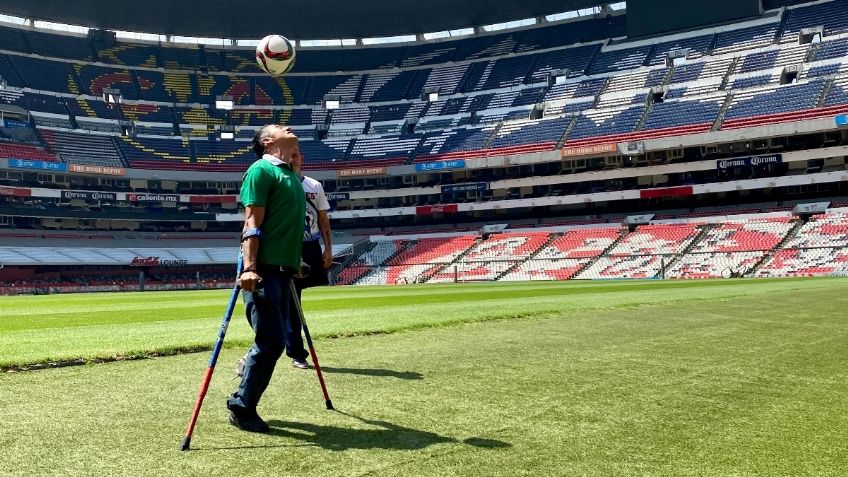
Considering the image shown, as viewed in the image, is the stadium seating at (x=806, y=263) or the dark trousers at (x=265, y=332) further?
the stadium seating at (x=806, y=263)

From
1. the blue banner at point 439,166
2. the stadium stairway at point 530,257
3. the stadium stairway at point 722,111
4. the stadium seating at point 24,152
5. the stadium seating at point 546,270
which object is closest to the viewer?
the stadium seating at point 546,270

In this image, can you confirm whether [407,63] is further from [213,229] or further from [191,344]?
[191,344]

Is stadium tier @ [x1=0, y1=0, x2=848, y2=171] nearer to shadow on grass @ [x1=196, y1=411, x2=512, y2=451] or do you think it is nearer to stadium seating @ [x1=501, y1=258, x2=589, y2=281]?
stadium seating @ [x1=501, y1=258, x2=589, y2=281]

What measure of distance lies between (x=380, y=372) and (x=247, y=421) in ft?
7.30

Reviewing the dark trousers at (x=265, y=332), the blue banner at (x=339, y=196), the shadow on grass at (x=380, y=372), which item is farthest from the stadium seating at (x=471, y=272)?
the dark trousers at (x=265, y=332)

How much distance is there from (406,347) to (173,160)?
60899mm

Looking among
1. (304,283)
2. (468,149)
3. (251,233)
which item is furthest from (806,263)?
(251,233)

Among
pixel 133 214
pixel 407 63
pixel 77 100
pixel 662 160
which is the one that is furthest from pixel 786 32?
pixel 77 100

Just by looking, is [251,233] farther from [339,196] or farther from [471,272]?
[339,196]

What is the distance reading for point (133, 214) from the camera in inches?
2416

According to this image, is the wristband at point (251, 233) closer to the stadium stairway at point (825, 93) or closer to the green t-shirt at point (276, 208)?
the green t-shirt at point (276, 208)

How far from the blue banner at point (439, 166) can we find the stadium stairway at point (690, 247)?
2159 centimetres

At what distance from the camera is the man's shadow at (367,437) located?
3.65 meters

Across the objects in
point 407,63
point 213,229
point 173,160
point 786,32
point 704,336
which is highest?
point 407,63
